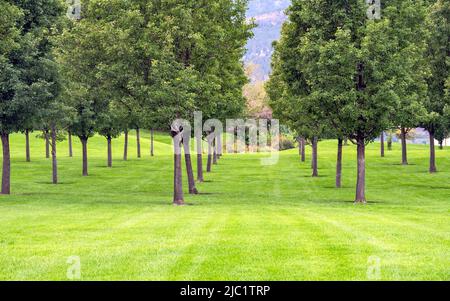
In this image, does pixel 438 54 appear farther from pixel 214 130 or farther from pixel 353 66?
pixel 214 130

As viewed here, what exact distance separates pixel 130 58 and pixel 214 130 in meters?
24.4

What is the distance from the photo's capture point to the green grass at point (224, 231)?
14188 mm

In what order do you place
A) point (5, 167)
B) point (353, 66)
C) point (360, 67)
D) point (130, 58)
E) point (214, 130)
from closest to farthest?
point (353, 66) → point (360, 67) → point (130, 58) → point (5, 167) → point (214, 130)

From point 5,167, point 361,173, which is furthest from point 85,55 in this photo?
point 361,173

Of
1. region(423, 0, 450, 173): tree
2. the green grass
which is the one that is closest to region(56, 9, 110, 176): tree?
the green grass

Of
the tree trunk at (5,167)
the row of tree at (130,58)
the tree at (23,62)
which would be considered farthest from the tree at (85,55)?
the tree trunk at (5,167)

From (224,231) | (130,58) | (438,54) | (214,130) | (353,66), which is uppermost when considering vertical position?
(438,54)

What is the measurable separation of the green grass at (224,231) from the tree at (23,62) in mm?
4895

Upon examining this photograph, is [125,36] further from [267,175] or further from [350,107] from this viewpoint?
[267,175]

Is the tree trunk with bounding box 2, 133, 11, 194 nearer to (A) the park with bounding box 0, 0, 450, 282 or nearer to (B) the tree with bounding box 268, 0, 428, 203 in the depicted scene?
(A) the park with bounding box 0, 0, 450, 282

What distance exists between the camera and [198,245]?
58.1ft

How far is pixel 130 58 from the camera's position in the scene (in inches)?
1454
